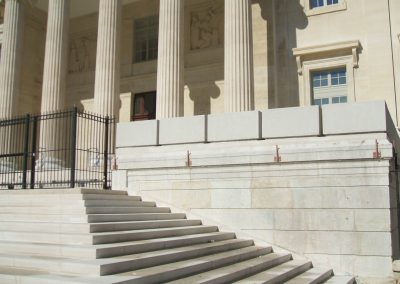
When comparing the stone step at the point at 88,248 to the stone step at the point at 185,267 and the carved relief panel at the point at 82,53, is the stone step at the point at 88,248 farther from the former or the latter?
the carved relief panel at the point at 82,53

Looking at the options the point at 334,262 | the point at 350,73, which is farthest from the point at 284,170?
the point at 350,73

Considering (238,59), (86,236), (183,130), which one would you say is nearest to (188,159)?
(183,130)

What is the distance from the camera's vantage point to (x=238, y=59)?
1822cm

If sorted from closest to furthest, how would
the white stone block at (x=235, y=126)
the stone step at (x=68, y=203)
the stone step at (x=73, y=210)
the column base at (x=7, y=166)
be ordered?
the stone step at (x=73, y=210), the stone step at (x=68, y=203), the white stone block at (x=235, y=126), the column base at (x=7, y=166)

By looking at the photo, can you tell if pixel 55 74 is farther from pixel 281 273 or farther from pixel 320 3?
pixel 281 273

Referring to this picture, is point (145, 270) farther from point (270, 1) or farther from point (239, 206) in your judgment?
point (270, 1)

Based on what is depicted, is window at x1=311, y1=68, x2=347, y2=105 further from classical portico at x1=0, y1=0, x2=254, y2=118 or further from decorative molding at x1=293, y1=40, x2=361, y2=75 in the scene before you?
classical portico at x1=0, y1=0, x2=254, y2=118

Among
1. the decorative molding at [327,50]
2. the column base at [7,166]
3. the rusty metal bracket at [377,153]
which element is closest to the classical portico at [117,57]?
the column base at [7,166]

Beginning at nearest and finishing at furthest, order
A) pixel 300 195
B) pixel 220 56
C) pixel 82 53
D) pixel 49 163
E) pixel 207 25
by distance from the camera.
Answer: pixel 300 195
pixel 49 163
pixel 220 56
pixel 207 25
pixel 82 53

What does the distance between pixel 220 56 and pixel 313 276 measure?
52.4 feet

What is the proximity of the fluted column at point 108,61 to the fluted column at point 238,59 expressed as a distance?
5160 millimetres

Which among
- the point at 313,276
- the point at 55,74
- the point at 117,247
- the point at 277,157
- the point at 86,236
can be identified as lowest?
the point at 313,276

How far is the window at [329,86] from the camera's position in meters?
21.0

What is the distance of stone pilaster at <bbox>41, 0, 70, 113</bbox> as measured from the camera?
21.5 meters
